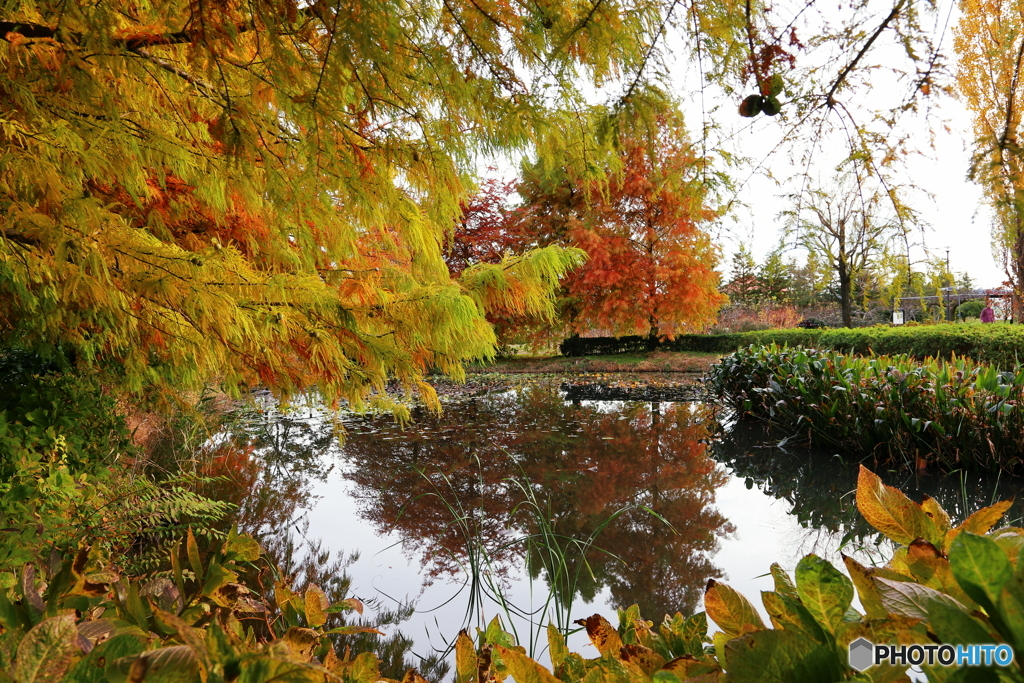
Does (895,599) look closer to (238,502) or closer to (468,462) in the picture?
(238,502)

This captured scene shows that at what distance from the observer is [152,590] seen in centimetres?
93

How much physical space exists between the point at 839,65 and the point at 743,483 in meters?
4.12

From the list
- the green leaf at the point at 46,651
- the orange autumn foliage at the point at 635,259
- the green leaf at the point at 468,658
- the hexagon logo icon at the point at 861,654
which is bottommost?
the green leaf at the point at 468,658

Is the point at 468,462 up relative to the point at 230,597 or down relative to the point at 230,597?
down

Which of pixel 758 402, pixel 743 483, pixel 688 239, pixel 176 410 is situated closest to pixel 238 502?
pixel 176 410

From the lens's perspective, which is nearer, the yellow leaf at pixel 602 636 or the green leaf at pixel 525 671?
the green leaf at pixel 525 671

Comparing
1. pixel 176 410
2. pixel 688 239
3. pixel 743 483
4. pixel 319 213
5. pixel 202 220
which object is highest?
pixel 688 239

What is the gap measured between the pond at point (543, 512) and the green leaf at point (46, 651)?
5.93 feet

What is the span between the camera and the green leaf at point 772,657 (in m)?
0.57

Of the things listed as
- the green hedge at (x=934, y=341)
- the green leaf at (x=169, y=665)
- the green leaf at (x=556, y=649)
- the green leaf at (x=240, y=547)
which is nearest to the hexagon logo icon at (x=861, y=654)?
the green leaf at (x=556, y=649)

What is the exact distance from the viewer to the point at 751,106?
73.0 inches

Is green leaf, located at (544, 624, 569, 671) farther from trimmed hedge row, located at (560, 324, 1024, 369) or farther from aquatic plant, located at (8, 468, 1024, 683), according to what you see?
trimmed hedge row, located at (560, 324, 1024, 369)

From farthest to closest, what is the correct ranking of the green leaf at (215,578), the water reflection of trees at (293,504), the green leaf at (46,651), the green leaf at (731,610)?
the water reflection of trees at (293,504), the green leaf at (215,578), the green leaf at (731,610), the green leaf at (46,651)

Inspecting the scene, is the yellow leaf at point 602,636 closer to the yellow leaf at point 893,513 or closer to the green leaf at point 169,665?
the yellow leaf at point 893,513
